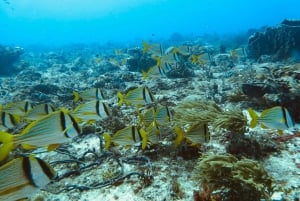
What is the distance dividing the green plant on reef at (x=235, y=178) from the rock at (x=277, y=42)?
1594cm

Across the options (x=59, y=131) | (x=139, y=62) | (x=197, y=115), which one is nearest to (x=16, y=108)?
(x=59, y=131)

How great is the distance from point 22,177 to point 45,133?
22.0 inches

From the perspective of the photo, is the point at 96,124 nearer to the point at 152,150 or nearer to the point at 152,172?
the point at 152,150

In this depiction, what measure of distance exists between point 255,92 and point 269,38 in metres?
13.4

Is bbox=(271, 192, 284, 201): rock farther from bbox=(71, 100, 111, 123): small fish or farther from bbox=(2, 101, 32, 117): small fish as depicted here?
bbox=(2, 101, 32, 117): small fish

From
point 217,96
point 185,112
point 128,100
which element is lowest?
point 217,96

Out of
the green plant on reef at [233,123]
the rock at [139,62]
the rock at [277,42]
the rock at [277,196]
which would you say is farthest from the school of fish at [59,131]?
the rock at [277,42]

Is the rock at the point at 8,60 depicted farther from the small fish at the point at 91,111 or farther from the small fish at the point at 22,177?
the small fish at the point at 22,177

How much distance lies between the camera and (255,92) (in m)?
8.04

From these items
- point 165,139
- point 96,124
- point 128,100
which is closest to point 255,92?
point 165,139

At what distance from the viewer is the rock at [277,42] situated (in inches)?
703

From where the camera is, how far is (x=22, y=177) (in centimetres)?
247

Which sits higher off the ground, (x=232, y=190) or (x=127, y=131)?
(x=127, y=131)

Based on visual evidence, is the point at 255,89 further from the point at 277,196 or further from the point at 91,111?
the point at 91,111
